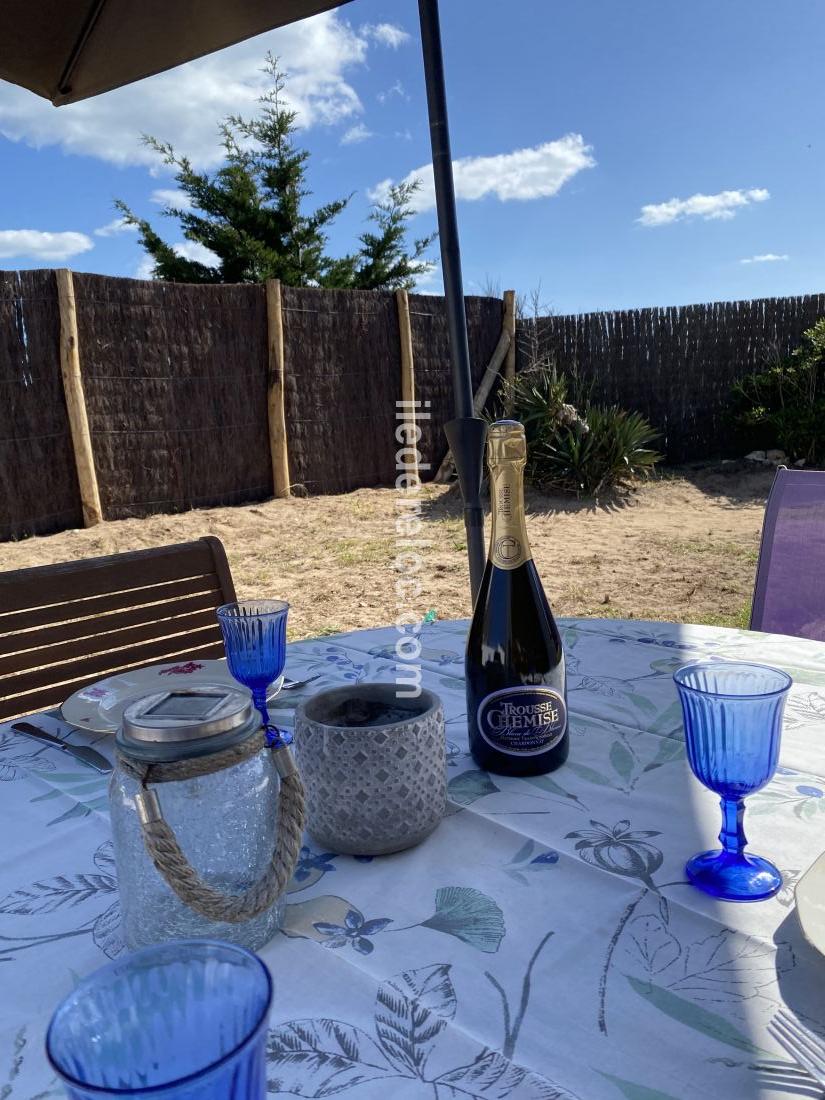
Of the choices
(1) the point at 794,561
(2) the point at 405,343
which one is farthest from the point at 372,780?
(2) the point at 405,343

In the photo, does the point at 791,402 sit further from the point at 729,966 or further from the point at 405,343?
the point at 729,966

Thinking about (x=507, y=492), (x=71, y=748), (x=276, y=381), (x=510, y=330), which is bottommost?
(x=71, y=748)

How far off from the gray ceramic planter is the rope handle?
95mm

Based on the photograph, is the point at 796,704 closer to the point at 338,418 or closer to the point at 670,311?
the point at 338,418

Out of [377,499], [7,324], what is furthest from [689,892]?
[377,499]

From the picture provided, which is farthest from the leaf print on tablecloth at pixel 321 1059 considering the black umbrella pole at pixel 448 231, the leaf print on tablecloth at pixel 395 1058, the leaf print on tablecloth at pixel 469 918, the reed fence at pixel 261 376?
the reed fence at pixel 261 376

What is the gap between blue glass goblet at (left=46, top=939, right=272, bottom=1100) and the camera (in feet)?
1.12

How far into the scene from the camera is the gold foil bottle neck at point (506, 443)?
73 centimetres

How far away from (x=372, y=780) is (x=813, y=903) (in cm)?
34

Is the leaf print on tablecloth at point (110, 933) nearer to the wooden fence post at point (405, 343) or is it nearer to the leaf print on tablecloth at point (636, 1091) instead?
the leaf print on tablecloth at point (636, 1091)

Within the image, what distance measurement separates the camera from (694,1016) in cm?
49

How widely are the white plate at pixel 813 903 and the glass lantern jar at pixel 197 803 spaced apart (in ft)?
1.20

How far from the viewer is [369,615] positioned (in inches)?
156

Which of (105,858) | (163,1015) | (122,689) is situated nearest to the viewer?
(163,1015)
